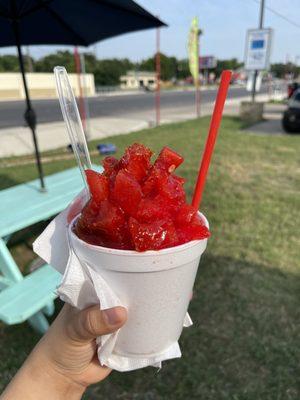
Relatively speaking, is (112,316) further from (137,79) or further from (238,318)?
(137,79)

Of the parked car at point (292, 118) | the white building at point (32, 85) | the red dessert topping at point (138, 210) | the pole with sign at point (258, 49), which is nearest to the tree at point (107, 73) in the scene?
the white building at point (32, 85)

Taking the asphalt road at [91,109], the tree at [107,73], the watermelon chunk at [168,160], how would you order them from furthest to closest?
the tree at [107,73]
the asphalt road at [91,109]
the watermelon chunk at [168,160]

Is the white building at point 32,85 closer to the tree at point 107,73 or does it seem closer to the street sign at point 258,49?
the tree at point 107,73

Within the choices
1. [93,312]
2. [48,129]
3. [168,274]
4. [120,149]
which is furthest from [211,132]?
[48,129]

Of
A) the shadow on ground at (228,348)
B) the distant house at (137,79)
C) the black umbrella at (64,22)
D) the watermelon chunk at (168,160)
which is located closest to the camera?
the watermelon chunk at (168,160)

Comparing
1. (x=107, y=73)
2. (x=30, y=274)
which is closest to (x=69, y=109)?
(x=30, y=274)

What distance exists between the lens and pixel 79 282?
41.8 inches

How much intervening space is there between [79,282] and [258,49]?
49.0 feet

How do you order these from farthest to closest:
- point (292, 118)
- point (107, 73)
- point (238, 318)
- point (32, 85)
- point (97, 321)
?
point (107, 73), point (32, 85), point (292, 118), point (238, 318), point (97, 321)

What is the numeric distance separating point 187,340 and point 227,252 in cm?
127

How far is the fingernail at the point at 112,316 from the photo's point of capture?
1.04 meters

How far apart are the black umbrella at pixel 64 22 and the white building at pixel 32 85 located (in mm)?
29560

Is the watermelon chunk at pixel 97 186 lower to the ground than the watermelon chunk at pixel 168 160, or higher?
lower

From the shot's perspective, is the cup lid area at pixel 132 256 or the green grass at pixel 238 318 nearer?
the cup lid area at pixel 132 256
